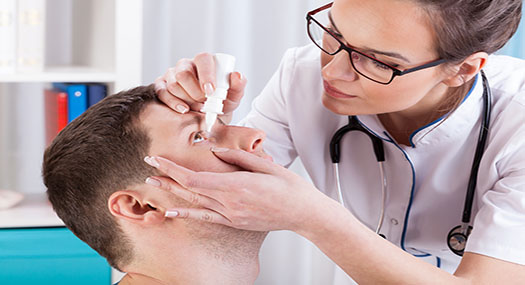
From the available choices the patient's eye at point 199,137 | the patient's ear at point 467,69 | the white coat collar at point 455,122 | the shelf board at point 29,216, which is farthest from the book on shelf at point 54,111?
the patient's ear at point 467,69

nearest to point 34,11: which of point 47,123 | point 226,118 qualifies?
point 47,123

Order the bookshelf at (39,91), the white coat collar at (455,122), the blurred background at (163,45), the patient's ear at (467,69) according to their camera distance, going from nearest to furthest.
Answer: the patient's ear at (467,69) < the white coat collar at (455,122) < the bookshelf at (39,91) < the blurred background at (163,45)

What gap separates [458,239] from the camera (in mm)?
1493

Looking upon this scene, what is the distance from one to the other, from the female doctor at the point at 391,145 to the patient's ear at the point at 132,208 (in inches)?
4.9

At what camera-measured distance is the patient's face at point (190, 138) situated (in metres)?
1.27

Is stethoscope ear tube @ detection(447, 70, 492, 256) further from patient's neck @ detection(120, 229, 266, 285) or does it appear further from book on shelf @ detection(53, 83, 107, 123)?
book on shelf @ detection(53, 83, 107, 123)

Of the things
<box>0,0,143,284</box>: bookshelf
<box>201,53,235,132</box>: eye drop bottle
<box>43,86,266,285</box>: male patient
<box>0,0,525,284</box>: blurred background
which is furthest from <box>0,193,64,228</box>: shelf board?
<box>201,53,235,132</box>: eye drop bottle

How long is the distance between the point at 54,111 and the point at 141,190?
3.42ft

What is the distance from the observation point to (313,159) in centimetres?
170

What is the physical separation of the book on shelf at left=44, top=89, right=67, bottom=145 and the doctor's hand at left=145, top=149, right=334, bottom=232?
3.43 ft

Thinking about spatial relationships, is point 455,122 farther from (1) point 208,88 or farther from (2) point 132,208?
(2) point 132,208

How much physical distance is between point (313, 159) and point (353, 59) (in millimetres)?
451

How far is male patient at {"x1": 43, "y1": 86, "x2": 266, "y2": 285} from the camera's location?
1267 millimetres

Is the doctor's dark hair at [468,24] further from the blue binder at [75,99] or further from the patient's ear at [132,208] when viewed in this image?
the blue binder at [75,99]
